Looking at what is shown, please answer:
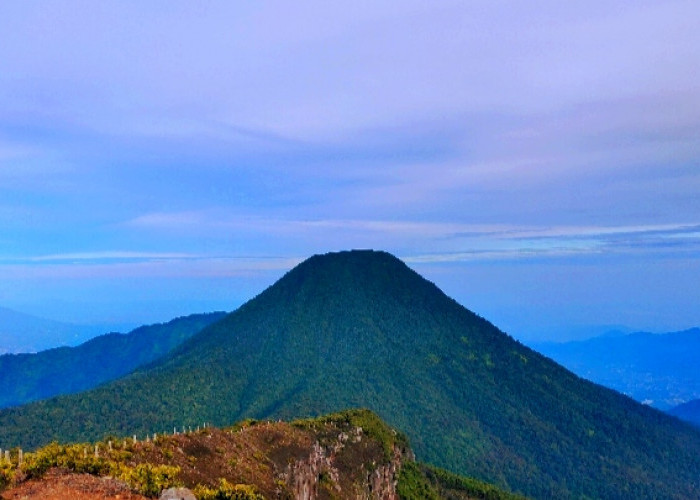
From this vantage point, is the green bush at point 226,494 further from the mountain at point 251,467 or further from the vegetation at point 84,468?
the vegetation at point 84,468

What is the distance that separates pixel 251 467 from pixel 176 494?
27.5 m

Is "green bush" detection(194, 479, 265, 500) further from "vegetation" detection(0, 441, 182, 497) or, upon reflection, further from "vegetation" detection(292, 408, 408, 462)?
"vegetation" detection(292, 408, 408, 462)

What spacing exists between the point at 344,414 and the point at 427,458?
275 ft

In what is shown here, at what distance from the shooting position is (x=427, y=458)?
6821 inches

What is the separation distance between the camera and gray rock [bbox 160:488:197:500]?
93.2ft

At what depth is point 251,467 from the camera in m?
55.0

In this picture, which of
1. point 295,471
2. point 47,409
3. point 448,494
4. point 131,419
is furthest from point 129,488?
point 47,409

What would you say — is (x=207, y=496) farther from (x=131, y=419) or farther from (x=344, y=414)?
(x=131, y=419)

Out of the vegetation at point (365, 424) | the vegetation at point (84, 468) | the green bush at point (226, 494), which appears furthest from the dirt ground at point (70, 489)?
the vegetation at point (365, 424)

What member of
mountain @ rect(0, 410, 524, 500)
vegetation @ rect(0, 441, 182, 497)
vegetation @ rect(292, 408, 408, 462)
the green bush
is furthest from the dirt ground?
vegetation @ rect(292, 408, 408, 462)

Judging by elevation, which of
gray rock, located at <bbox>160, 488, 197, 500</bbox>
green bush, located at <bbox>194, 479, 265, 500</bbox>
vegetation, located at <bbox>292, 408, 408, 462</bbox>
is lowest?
vegetation, located at <bbox>292, 408, 408, 462</bbox>

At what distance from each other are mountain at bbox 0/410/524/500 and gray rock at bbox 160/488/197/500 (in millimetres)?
88

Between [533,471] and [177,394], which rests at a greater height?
[177,394]

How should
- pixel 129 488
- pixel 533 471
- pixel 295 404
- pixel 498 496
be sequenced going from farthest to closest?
pixel 533 471
pixel 295 404
pixel 498 496
pixel 129 488
